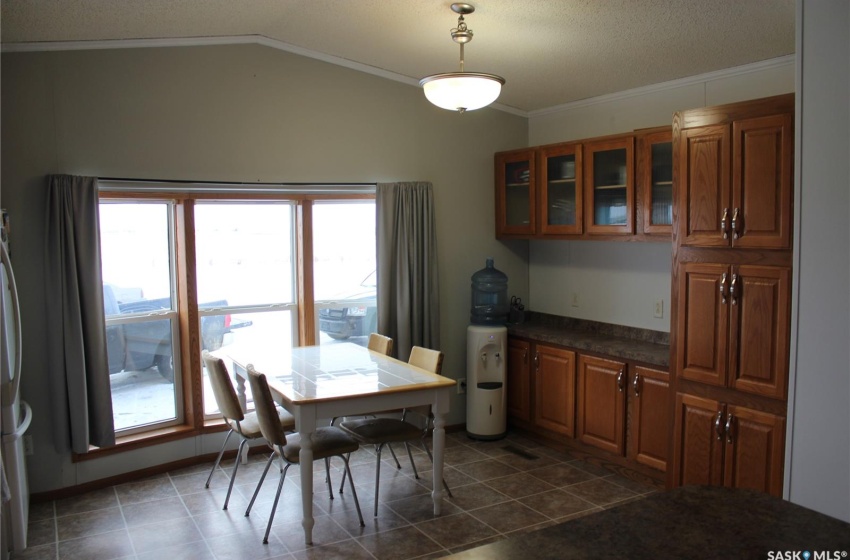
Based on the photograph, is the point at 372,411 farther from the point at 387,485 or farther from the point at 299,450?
the point at 387,485

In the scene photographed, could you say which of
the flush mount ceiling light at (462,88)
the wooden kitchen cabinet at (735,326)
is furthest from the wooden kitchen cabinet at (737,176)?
the flush mount ceiling light at (462,88)

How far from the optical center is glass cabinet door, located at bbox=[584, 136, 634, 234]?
432cm

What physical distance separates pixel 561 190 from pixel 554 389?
1.43m

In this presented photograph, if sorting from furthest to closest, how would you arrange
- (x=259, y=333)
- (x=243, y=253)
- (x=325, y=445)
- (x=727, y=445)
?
(x=259, y=333) < (x=243, y=253) < (x=325, y=445) < (x=727, y=445)

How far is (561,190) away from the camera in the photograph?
4.85m

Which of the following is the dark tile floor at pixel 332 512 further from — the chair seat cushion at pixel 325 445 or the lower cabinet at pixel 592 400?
the chair seat cushion at pixel 325 445

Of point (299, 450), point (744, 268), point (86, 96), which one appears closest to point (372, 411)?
point (299, 450)

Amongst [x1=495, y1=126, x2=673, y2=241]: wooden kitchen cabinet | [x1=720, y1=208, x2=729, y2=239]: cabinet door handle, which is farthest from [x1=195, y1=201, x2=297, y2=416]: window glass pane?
[x1=720, y1=208, x2=729, y2=239]: cabinet door handle

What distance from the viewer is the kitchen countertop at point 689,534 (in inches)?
55.5

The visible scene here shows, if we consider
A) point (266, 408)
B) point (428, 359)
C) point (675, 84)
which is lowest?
point (266, 408)

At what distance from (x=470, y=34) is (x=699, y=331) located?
6.52 feet

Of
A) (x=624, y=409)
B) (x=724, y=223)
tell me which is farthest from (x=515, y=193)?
(x=724, y=223)

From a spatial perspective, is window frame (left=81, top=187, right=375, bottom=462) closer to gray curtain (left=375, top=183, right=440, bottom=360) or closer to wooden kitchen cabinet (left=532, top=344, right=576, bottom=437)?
gray curtain (left=375, top=183, right=440, bottom=360)

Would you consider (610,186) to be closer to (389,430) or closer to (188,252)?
(389,430)
